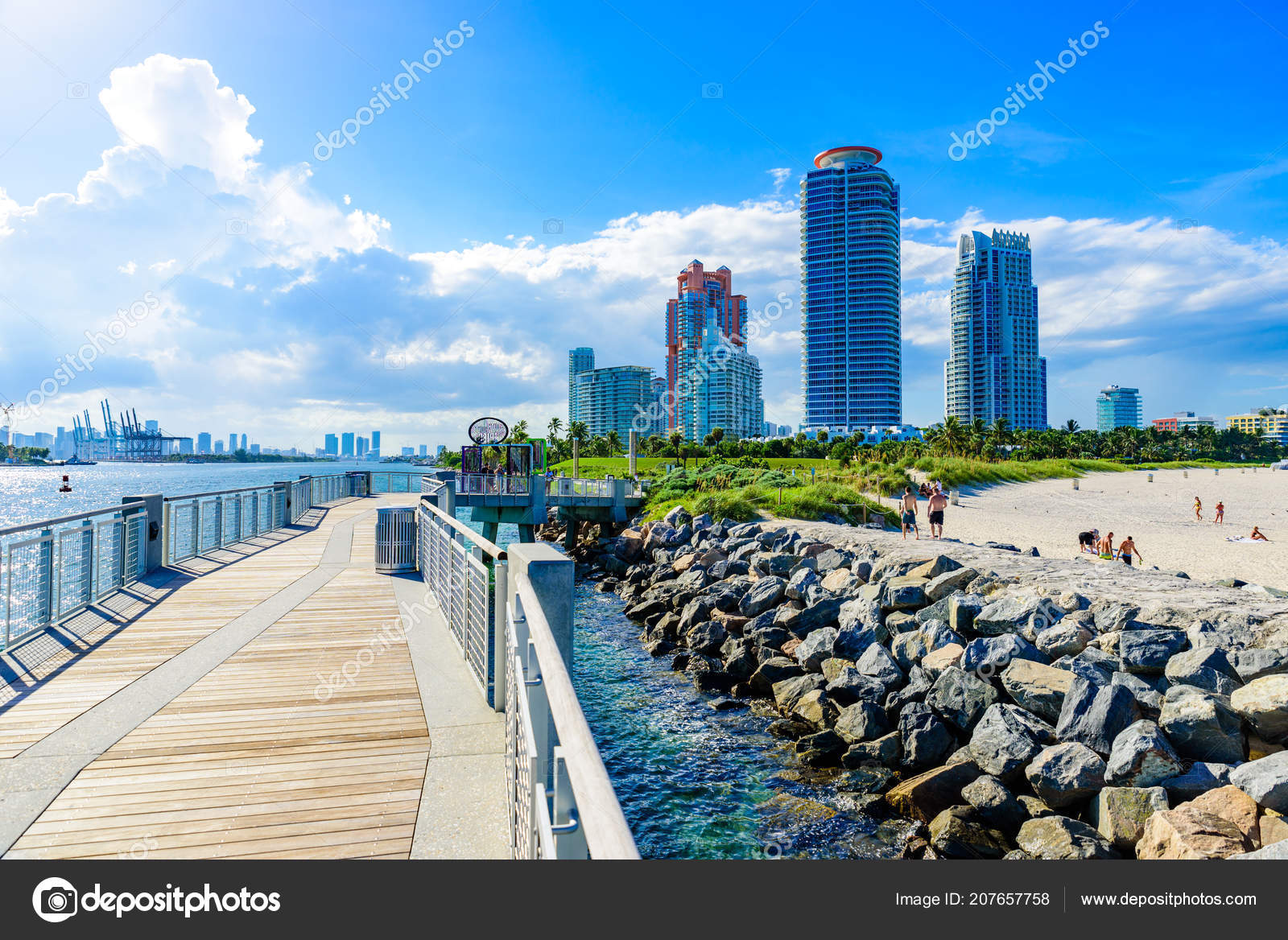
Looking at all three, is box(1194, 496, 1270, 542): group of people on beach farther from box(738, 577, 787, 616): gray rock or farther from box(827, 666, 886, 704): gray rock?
box(827, 666, 886, 704): gray rock

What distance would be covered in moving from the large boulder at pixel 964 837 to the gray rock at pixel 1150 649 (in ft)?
10.8

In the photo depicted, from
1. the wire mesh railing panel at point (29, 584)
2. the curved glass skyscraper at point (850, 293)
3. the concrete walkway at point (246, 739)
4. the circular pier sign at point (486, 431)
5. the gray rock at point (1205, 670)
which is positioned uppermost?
the curved glass skyscraper at point (850, 293)

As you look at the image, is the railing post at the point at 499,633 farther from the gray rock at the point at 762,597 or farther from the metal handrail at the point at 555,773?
the gray rock at the point at 762,597

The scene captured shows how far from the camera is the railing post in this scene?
5164mm

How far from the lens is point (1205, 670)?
7.39 metres

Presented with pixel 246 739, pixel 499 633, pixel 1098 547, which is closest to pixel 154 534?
pixel 246 739

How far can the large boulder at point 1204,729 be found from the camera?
21.1 feet

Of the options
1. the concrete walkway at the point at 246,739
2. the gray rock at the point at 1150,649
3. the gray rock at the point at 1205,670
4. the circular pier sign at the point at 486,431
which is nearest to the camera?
the concrete walkway at the point at 246,739

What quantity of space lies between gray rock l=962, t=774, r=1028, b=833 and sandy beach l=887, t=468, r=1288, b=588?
10.1 m

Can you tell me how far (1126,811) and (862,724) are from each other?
10.7 feet

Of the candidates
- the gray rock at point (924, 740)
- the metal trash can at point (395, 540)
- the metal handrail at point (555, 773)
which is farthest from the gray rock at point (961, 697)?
the metal trash can at point (395, 540)

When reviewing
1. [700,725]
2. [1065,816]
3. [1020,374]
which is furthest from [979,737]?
[1020,374]
